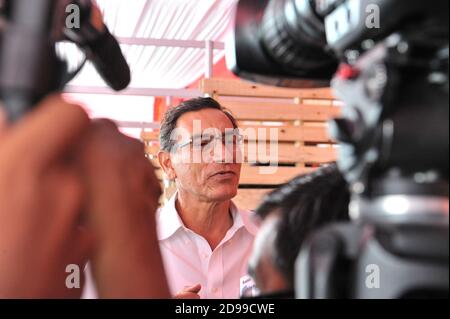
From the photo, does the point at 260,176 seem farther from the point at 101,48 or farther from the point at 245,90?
the point at 101,48

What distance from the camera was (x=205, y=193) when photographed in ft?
5.47

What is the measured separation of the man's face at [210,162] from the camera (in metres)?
1.66

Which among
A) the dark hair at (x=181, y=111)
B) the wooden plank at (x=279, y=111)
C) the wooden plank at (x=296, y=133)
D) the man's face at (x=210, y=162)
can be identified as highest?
the wooden plank at (x=279, y=111)

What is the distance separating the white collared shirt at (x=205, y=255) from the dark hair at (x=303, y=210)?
865mm

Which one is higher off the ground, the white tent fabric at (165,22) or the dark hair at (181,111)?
the white tent fabric at (165,22)

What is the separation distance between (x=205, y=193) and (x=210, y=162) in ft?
0.27

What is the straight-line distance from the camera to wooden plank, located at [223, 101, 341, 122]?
2.38 meters

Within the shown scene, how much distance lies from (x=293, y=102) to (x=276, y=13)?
199 centimetres

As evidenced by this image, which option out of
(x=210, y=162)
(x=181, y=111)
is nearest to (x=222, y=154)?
(x=210, y=162)

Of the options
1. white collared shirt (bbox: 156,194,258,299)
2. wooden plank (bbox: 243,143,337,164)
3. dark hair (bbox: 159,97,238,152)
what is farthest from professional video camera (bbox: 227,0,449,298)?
wooden plank (bbox: 243,143,337,164)

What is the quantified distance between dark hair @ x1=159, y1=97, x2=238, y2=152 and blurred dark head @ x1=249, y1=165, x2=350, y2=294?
3.66ft

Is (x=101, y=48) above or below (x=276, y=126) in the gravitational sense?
below

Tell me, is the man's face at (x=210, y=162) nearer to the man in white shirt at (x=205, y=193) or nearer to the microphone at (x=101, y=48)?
the man in white shirt at (x=205, y=193)

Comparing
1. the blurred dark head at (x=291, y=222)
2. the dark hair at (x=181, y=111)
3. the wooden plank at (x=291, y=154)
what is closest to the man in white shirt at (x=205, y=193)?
the dark hair at (x=181, y=111)
